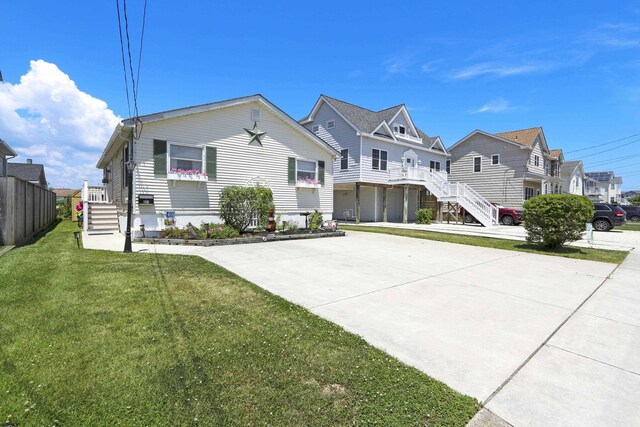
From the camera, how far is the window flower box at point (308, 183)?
15.0 m

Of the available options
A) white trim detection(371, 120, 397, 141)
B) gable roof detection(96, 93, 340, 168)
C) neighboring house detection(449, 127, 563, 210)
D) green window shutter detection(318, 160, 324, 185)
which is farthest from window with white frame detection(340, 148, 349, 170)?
neighboring house detection(449, 127, 563, 210)

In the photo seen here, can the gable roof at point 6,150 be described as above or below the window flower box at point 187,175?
above

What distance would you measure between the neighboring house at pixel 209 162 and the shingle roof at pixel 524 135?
19.6 m

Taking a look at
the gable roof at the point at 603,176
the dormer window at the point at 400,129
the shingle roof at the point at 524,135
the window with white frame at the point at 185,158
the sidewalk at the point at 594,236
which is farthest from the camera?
the gable roof at the point at 603,176

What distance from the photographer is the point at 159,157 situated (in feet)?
37.1

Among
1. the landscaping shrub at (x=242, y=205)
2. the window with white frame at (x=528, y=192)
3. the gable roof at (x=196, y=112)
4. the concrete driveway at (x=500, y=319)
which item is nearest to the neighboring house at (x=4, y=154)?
the gable roof at (x=196, y=112)

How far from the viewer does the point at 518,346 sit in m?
3.29

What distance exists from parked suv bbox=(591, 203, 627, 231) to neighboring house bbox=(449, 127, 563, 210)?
6428 mm

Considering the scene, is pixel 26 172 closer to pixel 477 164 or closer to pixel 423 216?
pixel 423 216

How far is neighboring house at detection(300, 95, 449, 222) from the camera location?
21.0 metres

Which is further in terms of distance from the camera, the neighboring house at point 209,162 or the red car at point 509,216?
the red car at point 509,216

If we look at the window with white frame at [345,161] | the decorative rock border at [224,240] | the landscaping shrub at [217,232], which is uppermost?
the window with white frame at [345,161]

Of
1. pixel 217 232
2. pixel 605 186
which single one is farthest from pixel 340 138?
pixel 605 186

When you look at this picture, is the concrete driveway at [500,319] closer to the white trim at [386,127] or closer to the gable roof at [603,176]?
the white trim at [386,127]
